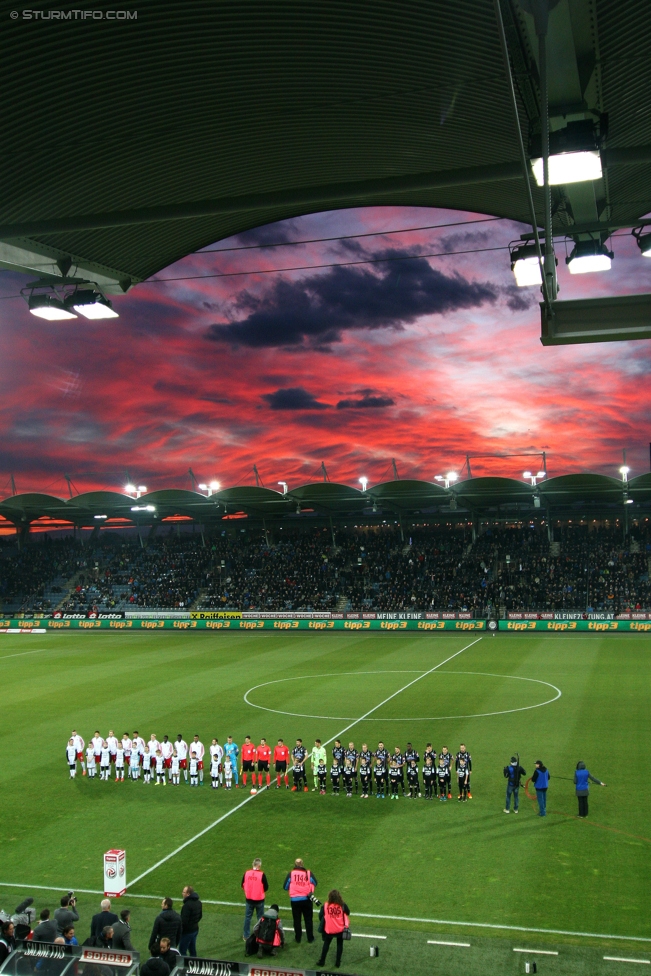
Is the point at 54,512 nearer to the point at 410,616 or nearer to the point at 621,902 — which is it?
the point at 410,616

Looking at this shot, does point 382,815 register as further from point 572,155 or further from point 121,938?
point 572,155

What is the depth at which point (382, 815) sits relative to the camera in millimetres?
18141

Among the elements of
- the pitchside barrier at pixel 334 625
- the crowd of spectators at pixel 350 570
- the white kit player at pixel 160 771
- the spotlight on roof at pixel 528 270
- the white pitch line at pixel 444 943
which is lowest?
the white pitch line at pixel 444 943

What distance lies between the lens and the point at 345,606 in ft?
194

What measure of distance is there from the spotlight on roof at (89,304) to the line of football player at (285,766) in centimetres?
1153

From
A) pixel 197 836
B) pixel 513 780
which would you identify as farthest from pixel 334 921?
pixel 513 780

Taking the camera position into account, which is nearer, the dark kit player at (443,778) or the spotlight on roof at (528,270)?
the spotlight on roof at (528,270)

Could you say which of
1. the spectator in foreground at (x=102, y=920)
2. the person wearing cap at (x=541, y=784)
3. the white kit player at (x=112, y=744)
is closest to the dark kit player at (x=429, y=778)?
the person wearing cap at (x=541, y=784)

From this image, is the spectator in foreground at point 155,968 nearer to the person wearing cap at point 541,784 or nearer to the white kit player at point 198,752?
the person wearing cap at point 541,784

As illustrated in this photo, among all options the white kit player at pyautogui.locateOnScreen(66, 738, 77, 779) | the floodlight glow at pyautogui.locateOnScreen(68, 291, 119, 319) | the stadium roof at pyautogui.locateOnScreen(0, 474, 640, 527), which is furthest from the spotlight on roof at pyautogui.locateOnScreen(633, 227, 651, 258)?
the stadium roof at pyautogui.locateOnScreen(0, 474, 640, 527)

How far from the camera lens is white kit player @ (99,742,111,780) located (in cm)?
2167

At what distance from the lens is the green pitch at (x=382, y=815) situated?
13.1 m

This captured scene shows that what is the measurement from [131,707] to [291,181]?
2088 centimetres

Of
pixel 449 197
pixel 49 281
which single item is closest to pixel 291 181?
pixel 449 197
